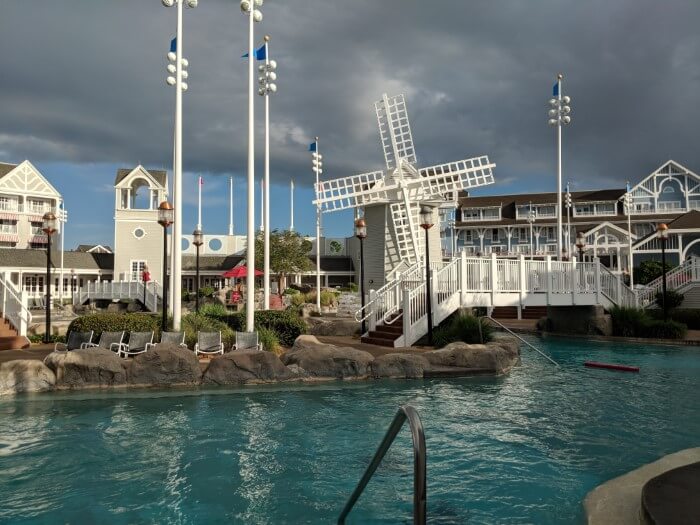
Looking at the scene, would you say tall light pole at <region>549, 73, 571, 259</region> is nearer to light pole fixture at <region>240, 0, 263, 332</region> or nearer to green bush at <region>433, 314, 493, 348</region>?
green bush at <region>433, 314, 493, 348</region>

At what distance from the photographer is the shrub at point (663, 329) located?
22.9 meters

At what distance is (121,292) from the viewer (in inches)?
1524

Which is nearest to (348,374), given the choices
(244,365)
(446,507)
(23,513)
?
(244,365)

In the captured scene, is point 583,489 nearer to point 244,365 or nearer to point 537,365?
point 244,365

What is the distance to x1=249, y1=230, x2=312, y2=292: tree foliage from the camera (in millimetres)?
51812

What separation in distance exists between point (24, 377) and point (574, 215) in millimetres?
61115

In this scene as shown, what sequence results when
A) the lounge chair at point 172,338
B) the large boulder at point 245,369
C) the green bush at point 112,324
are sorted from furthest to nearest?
the green bush at point 112,324
the lounge chair at point 172,338
the large boulder at point 245,369

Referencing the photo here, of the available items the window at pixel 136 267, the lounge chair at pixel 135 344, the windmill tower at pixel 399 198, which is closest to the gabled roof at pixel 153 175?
the window at pixel 136 267

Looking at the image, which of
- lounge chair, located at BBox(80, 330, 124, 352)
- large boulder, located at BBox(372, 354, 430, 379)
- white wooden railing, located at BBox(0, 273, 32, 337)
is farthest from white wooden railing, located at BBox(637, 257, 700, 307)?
white wooden railing, located at BBox(0, 273, 32, 337)

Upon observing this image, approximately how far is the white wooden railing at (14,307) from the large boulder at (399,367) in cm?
1265

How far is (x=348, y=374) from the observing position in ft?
46.0

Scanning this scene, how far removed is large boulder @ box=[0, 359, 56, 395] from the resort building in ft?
160

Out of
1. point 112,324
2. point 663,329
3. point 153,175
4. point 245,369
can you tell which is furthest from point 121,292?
point 663,329

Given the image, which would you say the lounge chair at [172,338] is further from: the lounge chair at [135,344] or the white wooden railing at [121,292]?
the white wooden railing at [121,292]
